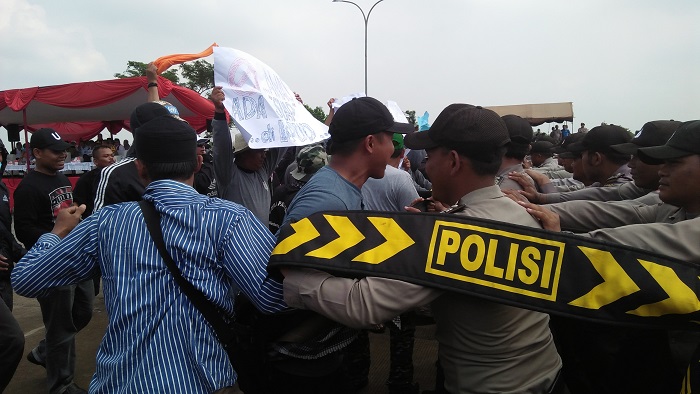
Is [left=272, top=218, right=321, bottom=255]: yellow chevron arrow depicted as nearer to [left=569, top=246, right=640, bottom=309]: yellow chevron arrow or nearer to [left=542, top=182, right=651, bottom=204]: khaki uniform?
[left=569, top=246, right=640, bottom=309]: yellow chevron arrow

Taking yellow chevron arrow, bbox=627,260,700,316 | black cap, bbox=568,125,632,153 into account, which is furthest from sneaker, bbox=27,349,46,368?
black cap, bbox=568,125,632,153

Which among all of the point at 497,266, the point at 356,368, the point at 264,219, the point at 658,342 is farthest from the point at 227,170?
the point at 658,342

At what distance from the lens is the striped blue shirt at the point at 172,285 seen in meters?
1.55

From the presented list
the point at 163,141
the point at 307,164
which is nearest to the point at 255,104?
the point at 307,164

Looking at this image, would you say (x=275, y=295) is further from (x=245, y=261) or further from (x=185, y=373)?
(x=185, y=373)

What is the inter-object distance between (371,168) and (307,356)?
95 centimetres

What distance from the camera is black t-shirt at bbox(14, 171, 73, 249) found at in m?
3.78

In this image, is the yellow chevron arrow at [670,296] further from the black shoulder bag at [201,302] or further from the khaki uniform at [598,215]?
the black shoulder bag at [201,302]

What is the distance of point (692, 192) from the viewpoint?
6.37ft

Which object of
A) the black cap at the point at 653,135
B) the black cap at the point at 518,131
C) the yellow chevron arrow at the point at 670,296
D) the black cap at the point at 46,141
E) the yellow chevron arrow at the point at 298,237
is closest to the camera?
the yellow chevron arrow at the point at 670,296

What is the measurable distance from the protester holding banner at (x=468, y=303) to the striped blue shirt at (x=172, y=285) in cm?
26

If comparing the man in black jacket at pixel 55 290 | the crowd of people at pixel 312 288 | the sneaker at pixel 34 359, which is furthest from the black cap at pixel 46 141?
the crowd of people at pixel 312 288

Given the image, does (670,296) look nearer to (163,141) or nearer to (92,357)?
(163,141)

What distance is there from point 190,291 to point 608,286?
129 cm
